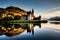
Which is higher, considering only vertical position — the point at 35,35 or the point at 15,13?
the point at 15,13

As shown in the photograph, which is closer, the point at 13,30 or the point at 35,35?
the point at 35,35

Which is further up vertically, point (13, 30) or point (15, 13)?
point (15, 13)

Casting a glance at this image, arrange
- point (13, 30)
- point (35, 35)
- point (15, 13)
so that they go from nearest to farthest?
point (35, 35) < point (13, 30) < point (15, 13)

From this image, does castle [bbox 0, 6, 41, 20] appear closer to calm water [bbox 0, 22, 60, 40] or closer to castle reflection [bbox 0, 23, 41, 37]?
castle reflection [bbox 0, 23, 41, 37]

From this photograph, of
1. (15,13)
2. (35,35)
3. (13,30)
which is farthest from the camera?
(15,13)

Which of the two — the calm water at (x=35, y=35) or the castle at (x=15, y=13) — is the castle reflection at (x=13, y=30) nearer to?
the calm water at (x=35, y=35)

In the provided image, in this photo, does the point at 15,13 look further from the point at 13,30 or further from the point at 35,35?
the point at 35,35

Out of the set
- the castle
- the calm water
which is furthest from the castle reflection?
the castle

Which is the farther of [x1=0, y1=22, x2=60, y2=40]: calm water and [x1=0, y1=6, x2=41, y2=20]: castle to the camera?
[x1=0, y1=6, x2=41, y2=20]: castle

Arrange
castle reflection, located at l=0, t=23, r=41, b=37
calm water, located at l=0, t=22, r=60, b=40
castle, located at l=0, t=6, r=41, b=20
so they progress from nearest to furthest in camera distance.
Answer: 1. calm water, located at l=0, t=22, r=60, b=40
2. castle reflection, located at l=0, t=23, r=41, b=37
3. castle, located at l=0, t=6, r=41, b=20

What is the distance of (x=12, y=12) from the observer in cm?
1956

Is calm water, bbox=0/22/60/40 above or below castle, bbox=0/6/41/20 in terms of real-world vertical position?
below

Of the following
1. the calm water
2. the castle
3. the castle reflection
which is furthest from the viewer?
the castle

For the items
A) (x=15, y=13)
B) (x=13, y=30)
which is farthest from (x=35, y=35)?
(x=15, y=13)
